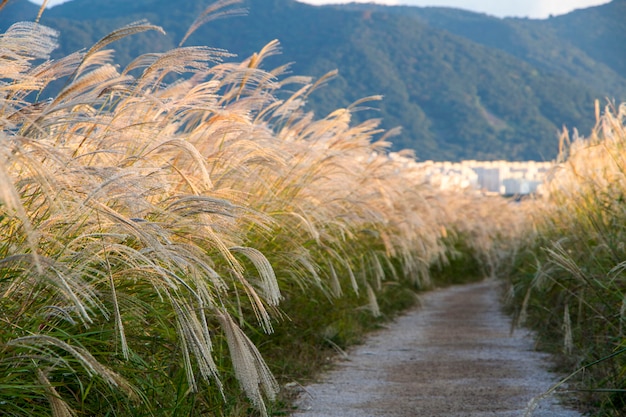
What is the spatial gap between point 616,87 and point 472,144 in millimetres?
46107

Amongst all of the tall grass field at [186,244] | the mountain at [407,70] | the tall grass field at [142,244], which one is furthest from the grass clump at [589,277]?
the mountain at [407,70]

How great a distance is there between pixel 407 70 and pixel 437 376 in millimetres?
91974

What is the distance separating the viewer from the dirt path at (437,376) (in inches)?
156

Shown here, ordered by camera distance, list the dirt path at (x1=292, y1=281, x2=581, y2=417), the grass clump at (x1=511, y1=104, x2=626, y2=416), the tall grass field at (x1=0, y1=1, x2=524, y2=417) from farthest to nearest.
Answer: the dirt path at (x1=292, y1=281, x2=581, y2=417) < the grass clump at (x1=511, y1=104, x2=626, y2=416) < the tall grass field at (x1=0, y1=1, x2=524, y2=417)

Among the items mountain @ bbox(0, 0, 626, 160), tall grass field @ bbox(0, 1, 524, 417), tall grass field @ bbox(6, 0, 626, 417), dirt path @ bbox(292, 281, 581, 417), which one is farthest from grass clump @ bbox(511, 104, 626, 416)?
mountain @ bbox(0, 0, 626, 160)

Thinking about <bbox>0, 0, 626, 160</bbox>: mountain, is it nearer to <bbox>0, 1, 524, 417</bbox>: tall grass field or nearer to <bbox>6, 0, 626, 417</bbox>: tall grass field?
<bbox>6, 0, 626, 417</bbox>: tall grass field

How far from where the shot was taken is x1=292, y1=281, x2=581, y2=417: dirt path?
3975 mm

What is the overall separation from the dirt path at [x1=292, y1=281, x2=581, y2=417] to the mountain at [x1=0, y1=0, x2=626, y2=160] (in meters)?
64.3

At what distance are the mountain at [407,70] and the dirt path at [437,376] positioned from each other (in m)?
64.3

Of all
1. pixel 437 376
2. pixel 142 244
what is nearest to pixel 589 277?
pixel 437 376

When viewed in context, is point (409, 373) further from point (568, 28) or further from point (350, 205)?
point (568, 28)

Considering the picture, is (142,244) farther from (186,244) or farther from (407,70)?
(407,70)

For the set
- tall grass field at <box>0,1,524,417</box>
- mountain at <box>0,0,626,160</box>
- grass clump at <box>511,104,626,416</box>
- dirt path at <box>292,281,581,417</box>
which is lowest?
dirt path at <box>292,281,581,417</box>

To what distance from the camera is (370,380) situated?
4805mm
